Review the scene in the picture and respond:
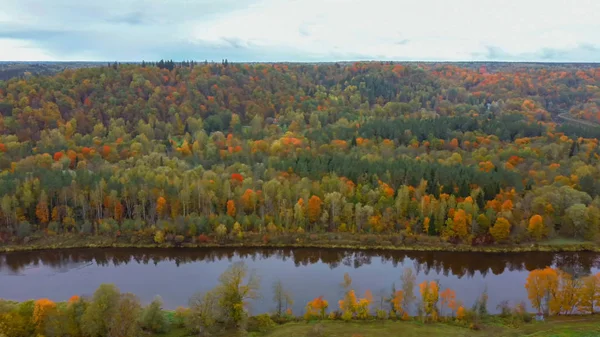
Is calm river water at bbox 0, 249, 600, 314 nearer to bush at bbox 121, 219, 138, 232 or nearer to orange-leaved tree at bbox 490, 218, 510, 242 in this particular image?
orange-leaved tree at bbox 490, 218, 510, 242

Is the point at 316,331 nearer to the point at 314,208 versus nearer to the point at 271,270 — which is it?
the point at 271,270

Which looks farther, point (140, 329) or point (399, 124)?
point (399, 124)

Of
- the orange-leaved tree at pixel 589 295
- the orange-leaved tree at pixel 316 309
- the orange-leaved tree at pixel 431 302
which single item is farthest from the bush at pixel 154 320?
the orange-leaved tree at pixel 589 295

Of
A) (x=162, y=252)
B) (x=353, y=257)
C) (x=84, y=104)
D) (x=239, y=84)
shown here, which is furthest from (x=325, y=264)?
(x=239, y=84)

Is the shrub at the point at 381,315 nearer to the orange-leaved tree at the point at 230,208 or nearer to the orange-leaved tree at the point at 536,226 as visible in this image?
the orange-leaved tree at the point at 230,208

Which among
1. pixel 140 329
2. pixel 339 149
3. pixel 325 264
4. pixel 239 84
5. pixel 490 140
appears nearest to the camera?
pixel 140 329

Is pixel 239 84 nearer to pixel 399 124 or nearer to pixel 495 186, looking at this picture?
pixel 399 124

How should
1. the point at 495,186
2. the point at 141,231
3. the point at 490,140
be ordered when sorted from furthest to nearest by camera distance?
the point at 490,140 < the point at 495,186 < the point at 141,231
